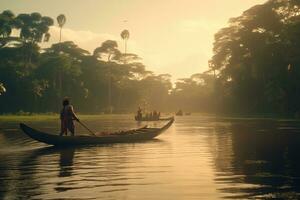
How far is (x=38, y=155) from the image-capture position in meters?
19.0

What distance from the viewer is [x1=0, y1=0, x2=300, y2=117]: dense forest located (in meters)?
72.2

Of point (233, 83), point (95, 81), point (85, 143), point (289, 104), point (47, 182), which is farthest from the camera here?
point (95, 81)

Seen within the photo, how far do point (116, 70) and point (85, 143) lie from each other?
289 ft

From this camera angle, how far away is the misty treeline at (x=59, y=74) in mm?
78875

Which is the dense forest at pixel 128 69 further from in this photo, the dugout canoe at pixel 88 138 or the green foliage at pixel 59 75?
the dugout canoe at pixel 88 138

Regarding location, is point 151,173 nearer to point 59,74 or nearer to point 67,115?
point 67,115

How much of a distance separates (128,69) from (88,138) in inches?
3650

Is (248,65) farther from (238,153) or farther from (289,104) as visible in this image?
(238,153)

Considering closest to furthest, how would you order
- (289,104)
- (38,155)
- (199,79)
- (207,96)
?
1. (38,155)
2. (289,104)
3. (207,96)
4. (199,79)

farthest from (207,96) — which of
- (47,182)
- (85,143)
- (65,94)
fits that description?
(47,182)

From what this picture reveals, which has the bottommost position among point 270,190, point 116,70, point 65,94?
point 270,190

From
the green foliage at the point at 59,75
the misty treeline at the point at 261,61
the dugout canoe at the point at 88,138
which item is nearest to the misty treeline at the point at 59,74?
the green foliage at the point at 59,75

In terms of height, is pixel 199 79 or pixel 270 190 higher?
pixel 199 79

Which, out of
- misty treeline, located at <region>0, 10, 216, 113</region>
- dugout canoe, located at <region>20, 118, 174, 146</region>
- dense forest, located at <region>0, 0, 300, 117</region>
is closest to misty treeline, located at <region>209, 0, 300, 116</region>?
dense forest, located at <region>0, 0, 300, 117</region>
